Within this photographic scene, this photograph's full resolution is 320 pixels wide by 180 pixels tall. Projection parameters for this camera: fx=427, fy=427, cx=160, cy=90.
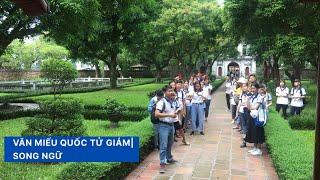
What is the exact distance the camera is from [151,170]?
9.05 metres

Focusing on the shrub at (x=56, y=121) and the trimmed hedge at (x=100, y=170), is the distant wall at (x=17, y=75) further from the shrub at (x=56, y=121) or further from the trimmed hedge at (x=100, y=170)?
the trimmed hedge at (x=100, y=170)

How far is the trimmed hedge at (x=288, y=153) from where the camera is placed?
23.5 feet

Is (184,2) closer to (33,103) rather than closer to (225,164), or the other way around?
(33,103)

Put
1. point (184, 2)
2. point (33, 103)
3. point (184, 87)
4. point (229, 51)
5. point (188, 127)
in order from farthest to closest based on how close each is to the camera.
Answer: point (229, 51) → point (184, 2) → point (33, 103) → point (188, 127) → point (184, 87)

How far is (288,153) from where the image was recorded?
27.8ft

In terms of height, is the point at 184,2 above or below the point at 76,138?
above

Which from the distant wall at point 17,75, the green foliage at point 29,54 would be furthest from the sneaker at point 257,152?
the green foliage at point 29,54

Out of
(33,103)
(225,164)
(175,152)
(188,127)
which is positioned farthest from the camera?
(33,103)

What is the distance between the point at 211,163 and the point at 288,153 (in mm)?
1821

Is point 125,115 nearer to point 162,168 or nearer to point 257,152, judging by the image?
point 257,152

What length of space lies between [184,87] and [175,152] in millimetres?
2987

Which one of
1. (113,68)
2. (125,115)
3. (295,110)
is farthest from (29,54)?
(295,110)

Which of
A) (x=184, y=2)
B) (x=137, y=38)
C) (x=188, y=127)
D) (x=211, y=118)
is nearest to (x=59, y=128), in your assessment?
(x=188, y=127)

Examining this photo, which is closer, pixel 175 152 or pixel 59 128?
pixel 59 128
